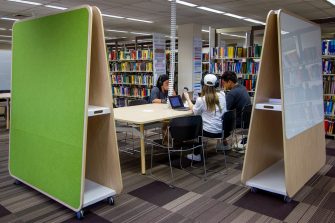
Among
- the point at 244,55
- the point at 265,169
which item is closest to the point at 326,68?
the point at 244,55

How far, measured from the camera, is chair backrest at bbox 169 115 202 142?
3363mm

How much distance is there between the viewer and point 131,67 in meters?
8.82

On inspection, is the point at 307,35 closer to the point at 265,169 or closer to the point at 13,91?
the point at 265,169

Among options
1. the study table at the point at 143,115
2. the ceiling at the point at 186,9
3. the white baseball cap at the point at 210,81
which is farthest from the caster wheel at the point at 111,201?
the ceiling at the point at 186,9

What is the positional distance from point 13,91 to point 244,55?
4656 mm

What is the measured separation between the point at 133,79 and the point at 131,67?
360 millimetres

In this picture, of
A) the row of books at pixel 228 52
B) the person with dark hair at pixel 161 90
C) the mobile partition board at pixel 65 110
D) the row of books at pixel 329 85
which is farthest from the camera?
the row of books at pixel 228 52

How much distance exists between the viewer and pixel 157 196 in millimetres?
3143

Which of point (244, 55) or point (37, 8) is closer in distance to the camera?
point (244, 55)

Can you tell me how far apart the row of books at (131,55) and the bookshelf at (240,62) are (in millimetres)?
2042

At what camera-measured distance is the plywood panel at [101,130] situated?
2.63 metres

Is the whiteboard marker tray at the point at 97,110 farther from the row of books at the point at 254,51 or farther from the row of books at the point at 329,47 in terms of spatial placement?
the row of books at the point at 329,47

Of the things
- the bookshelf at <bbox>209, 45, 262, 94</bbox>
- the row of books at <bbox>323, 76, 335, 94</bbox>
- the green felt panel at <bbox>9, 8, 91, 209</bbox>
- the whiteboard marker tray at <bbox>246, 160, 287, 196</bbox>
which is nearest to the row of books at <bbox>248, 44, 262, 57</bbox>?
the bookshelf at <bbox>209, 45, 262, 94</bbox>

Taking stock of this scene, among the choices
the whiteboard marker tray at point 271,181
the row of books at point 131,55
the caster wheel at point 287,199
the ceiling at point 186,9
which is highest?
the ceiling at point 186,9
